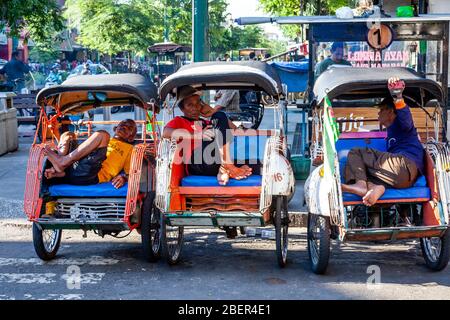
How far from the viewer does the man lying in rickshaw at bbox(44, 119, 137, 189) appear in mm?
7855

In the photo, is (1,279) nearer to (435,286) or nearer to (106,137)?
(106,137)

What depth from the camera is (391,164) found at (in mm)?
7266

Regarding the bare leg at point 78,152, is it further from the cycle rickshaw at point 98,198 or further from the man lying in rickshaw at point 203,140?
the man lying in rickshaw at point 203,140

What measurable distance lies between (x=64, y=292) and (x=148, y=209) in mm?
1315

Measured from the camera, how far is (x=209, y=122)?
8.26m

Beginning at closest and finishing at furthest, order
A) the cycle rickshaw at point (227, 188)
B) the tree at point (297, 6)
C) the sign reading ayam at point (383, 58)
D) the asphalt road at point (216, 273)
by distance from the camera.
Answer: the asphalt road at point (216, 273)
the cycle rickshaw at point (227, 188)
the sign reading ayam at point (383, 58)
the tree at point (297, 6)

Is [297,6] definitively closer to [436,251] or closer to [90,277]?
[436,251]

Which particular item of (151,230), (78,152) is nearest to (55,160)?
(78,152)

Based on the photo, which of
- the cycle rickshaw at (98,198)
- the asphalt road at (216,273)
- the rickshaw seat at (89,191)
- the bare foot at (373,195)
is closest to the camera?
the asphalt road at (216,273)

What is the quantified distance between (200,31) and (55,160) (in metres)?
4.39

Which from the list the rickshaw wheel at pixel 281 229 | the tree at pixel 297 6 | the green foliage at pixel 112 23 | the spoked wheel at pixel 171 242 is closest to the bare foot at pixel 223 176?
the rickshaw wheel at pixel 281 229

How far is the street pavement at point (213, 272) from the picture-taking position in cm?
666

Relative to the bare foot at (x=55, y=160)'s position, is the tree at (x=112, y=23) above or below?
above

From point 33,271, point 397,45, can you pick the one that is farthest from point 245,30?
point 33,271
